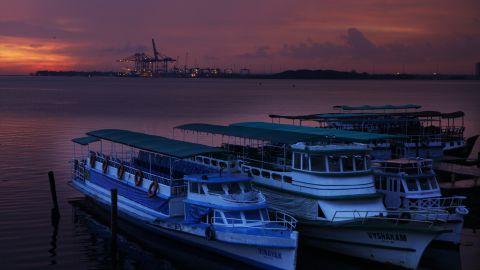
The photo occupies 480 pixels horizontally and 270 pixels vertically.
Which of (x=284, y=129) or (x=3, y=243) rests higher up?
(x=284, y=129)

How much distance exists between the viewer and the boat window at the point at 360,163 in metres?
28.5

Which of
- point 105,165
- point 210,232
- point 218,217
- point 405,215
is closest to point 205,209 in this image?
point 218,217

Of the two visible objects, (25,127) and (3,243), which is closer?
(3,243)

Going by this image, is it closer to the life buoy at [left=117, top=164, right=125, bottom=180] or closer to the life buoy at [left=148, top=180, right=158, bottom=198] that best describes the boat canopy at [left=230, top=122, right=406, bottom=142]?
the life buoy at [left=148, top=180, right=158, bottom=198]

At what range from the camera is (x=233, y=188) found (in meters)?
27.0

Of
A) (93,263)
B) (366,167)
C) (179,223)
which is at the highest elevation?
(366,167)

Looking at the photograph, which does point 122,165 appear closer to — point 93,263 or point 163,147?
point 163,147

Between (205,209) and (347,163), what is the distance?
7202 millimetres

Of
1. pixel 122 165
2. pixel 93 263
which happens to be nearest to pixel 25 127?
pixel 122 165

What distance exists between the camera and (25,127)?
82312 millimetres

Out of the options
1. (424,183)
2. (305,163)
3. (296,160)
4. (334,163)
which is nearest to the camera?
(334,163)

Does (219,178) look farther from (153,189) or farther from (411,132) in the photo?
(411,132)

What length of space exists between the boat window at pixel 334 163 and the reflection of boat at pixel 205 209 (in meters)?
3.10

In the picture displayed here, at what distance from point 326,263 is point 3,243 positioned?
15.4 meters
